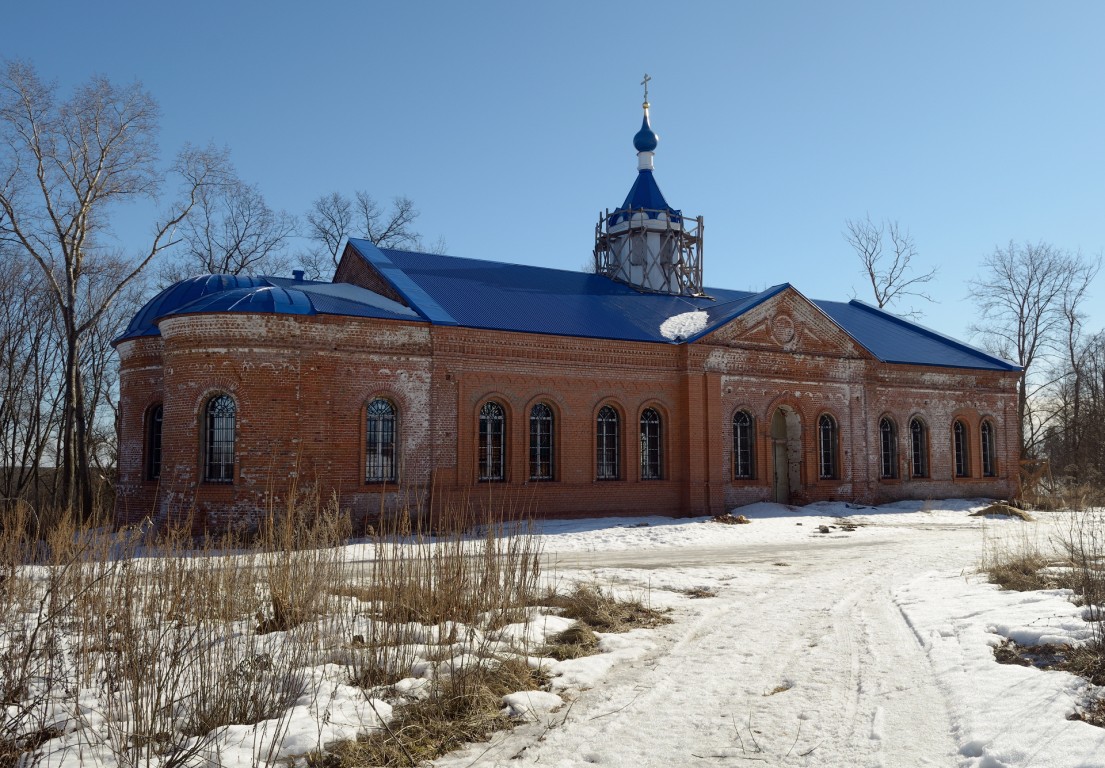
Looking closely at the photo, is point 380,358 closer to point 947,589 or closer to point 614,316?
point 614,316

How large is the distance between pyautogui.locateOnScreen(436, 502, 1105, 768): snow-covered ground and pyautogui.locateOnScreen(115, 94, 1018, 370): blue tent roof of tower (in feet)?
30.0

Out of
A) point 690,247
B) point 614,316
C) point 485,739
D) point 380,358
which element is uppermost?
point 690,247

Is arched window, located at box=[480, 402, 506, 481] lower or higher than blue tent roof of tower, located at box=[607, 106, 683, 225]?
lower

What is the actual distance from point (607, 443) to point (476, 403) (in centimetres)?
384

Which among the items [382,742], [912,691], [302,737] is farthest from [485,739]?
[912,691]

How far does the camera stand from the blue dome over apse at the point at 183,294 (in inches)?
765

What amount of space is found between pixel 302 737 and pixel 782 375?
20132 mm

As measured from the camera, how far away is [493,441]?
19.3 m

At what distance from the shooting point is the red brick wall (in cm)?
1691

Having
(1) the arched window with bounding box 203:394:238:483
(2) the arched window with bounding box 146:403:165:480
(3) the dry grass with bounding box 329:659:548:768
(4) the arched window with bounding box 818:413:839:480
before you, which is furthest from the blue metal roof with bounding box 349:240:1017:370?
(3) the dry grass with bounding box 329:659:548:768

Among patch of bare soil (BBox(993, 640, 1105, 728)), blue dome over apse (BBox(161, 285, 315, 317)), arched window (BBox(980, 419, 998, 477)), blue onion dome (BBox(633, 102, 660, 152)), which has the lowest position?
patch of bare soil (BBox(993, 640, 1105, 728))

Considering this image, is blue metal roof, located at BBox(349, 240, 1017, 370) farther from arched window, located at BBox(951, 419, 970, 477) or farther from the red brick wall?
arched window, located at BBox(951, 419, 970, 477)

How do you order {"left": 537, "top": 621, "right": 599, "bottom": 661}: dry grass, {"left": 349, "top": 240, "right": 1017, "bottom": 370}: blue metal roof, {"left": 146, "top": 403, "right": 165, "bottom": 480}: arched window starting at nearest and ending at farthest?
{"left": 537, "top": 621, "right": 599, "bottom": 661}: dry grass, {"left": 146, "top": 403, "right": 165, "bottom": 480}: arched window, {"left": 349, "top": 240, "right": 1017, "bottom": 370}: blue metal roof

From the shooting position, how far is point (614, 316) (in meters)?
22.2
